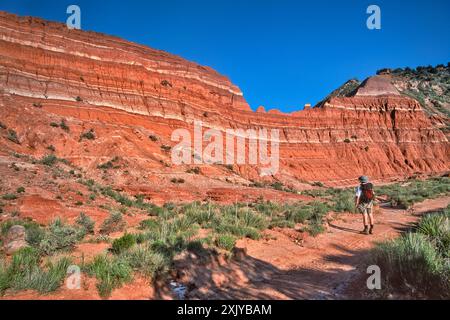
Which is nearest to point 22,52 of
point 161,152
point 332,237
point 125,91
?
point 125,91

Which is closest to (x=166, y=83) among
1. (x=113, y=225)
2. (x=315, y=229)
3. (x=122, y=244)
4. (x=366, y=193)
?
(x=113, y=225)

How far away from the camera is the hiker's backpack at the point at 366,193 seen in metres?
9.70

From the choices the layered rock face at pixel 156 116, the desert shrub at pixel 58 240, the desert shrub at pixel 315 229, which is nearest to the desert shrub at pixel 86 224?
the desert shrub at pixel 58 240

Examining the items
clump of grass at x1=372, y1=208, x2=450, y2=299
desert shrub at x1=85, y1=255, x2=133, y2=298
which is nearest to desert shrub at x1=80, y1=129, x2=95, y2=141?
desert shrub at x1=85, y1=255, x2=133, y2=298

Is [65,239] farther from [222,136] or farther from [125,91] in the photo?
[222,136]

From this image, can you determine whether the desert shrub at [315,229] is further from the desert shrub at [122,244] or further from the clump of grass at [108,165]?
the clump of grass at [108,165]

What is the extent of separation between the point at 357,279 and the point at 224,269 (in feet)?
7.49

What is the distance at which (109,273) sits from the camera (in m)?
4.75

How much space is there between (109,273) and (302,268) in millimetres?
3519

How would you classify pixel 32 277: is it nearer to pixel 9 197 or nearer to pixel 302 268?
pixel 302 268

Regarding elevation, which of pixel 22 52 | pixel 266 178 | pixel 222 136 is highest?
pixel 22 52

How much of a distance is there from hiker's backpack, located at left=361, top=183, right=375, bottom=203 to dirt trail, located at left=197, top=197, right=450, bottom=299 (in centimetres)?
102

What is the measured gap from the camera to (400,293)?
3.97 meters

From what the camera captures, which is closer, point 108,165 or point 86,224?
point 86,224
